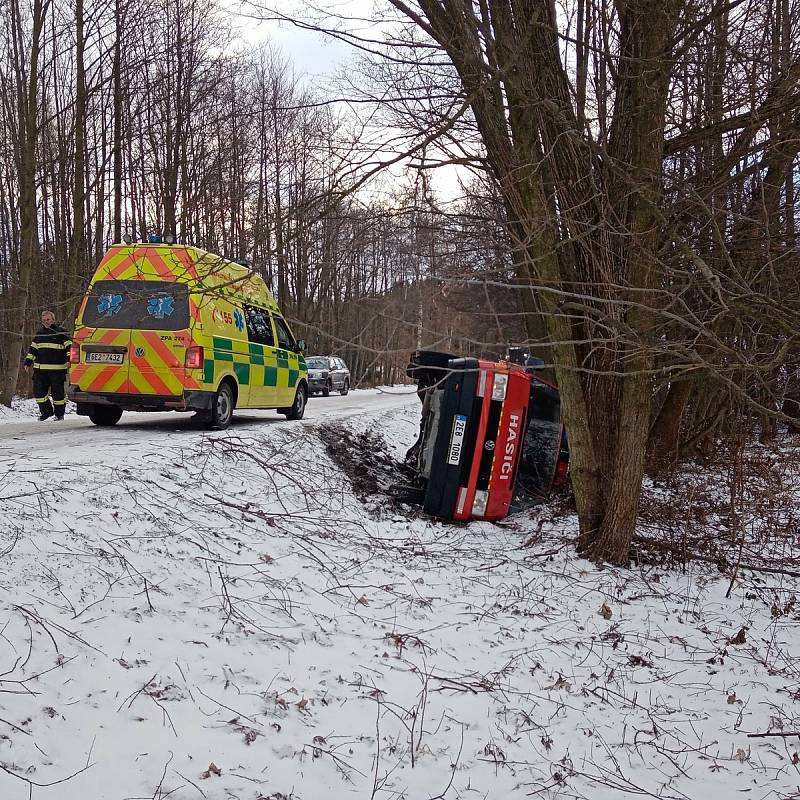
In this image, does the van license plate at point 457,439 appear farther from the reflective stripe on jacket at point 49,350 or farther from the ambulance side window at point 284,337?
the reflective stripe on jacket at point 49,350

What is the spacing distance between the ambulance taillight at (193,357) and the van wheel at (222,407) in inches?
20.8

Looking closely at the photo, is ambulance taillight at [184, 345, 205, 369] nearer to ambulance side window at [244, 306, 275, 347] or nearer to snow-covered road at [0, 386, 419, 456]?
snow-covered road at [0, 386, 419, 456]

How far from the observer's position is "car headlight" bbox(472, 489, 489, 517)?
7066 mm

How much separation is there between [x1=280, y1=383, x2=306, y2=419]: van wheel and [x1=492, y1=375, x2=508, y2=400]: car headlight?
5453mm

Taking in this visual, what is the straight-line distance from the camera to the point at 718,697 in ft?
13.1

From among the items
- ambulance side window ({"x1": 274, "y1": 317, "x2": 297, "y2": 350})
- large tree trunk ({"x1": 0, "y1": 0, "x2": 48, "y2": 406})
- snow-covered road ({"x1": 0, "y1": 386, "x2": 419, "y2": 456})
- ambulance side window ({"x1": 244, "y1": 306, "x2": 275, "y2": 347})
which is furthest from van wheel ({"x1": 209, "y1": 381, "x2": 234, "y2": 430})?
large tree trunk ({"x1": 0, "y1": 0, "x2": 48, "y2": 406})

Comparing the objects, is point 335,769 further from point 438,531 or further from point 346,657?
point 438,531

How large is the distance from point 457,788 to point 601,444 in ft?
13.6

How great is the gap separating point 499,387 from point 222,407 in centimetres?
410

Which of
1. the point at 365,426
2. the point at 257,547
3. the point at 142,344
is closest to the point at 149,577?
the point at 257,547

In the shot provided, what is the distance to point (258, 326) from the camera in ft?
34.3

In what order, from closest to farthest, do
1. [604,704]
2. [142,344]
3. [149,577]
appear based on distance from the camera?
[604,704] < [149,577] < [142,344]

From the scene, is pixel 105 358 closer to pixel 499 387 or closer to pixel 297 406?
pixel 297 406

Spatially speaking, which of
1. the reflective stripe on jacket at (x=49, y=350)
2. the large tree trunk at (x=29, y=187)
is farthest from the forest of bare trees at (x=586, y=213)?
the large tree trunk at (x=29, y=187)
